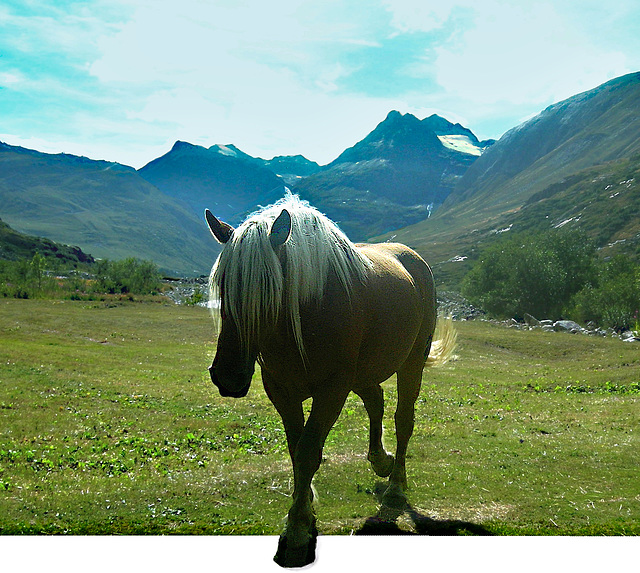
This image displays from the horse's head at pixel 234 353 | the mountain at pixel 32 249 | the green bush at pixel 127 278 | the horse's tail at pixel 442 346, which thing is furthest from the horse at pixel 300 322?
the mountain at pixel 32 249

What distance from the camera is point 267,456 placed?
9312mm

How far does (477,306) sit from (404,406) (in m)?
50.4

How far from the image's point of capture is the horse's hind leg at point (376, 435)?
7.06 meters

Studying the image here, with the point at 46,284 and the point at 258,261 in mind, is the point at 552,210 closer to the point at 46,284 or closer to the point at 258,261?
the point at 46,284

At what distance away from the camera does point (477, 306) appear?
5519 centimetres

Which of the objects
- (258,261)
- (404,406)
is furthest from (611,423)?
(258,261)

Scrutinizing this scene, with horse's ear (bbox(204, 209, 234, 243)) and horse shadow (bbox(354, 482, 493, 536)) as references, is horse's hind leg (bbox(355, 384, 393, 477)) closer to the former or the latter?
horse shadow (bbox(354, 482, 493, 536))

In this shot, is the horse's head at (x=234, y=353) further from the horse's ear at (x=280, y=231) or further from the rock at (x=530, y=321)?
the rock at (x=530, y=321)

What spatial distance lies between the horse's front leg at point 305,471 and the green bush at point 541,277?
45.0m

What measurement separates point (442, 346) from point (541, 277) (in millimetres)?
42045

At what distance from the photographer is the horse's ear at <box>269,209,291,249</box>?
15.9 feet

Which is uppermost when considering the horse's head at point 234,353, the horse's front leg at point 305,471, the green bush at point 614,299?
the horse's head at point 234,353

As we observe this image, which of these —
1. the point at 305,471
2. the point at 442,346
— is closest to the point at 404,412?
the point at 442,346

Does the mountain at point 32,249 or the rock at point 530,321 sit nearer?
the rock at point 530,321
